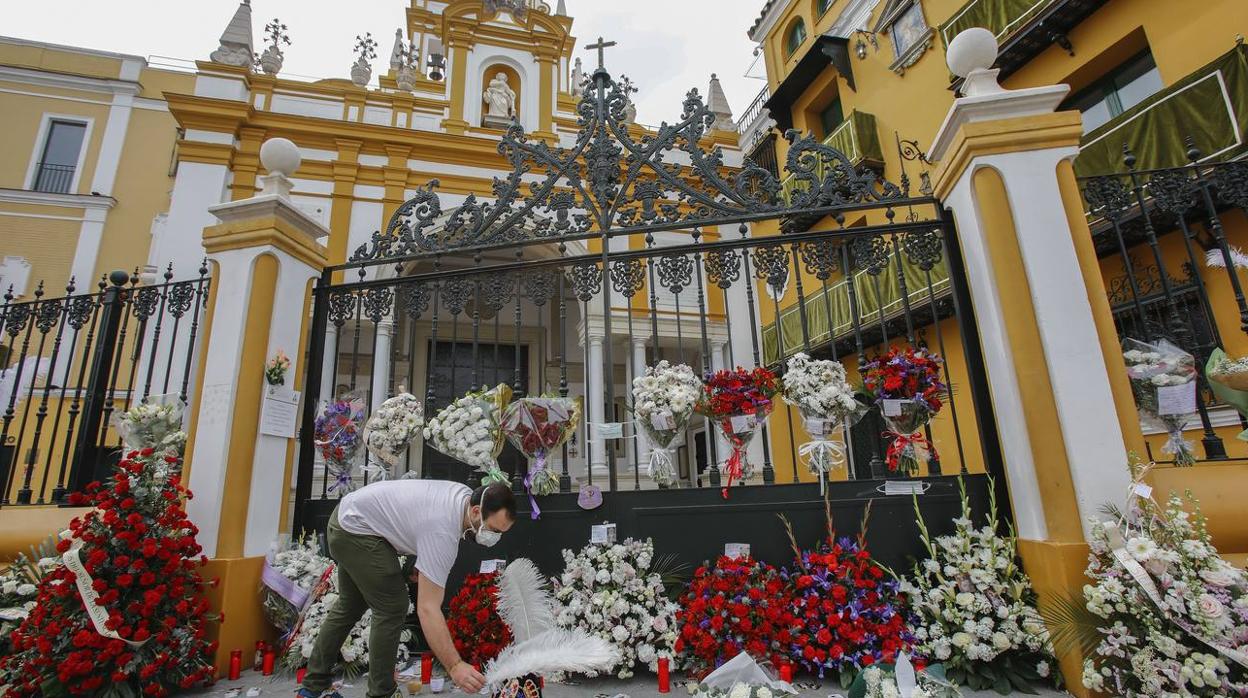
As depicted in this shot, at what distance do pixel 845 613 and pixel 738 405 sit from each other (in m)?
1.27

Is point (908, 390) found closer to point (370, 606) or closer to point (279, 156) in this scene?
point (370, 606)

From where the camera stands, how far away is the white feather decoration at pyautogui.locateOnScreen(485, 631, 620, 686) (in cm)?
218

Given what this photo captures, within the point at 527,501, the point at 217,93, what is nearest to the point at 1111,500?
the point at 527,501

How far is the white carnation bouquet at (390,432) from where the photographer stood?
388 centimetres

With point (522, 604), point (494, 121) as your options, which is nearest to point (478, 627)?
point (522, 604)

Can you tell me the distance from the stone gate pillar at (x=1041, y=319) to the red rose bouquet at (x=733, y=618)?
1.31 metres

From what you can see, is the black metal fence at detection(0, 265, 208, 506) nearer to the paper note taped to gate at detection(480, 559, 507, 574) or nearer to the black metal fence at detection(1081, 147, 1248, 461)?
the paper note taped to gate at detection(480, 559, 507, 574)

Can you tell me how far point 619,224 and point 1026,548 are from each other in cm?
322

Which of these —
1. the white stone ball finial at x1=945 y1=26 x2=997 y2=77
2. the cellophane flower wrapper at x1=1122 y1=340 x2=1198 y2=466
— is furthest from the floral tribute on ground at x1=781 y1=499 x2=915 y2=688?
the white stone ball finial at x1=945 y1=26 x2=997 y2=77

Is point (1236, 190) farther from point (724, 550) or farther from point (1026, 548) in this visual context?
point (724, 550)

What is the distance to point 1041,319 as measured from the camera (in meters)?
3.09

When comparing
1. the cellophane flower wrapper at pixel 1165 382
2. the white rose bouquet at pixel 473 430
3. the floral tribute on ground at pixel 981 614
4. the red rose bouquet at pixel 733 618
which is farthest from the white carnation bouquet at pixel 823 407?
the white rose bouquet at pixel 473 430

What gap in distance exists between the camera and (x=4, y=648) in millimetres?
3207

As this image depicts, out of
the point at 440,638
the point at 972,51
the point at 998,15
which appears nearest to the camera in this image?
the point at 440,638
